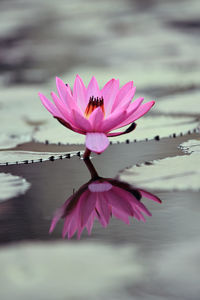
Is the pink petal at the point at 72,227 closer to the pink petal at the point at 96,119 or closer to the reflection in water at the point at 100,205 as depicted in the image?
the reflection in water at the point at 100,205

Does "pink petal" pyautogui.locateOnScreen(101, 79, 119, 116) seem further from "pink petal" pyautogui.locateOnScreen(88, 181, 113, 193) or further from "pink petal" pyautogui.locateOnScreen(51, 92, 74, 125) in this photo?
"pink petal" pyautogui.locateOnScreen(88, 181, 113, 193)

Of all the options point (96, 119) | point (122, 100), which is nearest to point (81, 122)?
point (96, 119)

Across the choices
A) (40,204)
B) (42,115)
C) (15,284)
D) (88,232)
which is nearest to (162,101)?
(42,115)

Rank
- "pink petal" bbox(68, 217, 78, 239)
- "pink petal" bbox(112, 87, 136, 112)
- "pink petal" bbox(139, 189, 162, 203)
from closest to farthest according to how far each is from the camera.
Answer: "pink petal" bbox(68, 217, 78, 239)
"pink petal" bbox(139, 189, 162, 203)
"pink petal" bbox(112, 87, 136, 112)

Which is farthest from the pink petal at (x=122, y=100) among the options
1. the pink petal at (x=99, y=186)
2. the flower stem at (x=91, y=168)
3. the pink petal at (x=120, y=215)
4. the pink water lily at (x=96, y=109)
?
the pink petal at (x=120, y=215)

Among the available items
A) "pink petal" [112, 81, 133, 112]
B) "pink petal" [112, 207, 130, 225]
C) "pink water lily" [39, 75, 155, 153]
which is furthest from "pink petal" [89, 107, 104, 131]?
"pink petal" [112, 207, 130, 225]

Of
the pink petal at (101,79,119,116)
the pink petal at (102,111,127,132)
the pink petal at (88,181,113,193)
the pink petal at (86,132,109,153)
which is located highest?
Result: the pink petal at (101,79,119,116)

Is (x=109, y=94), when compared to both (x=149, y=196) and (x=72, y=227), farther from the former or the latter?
(x=72, y=227)
